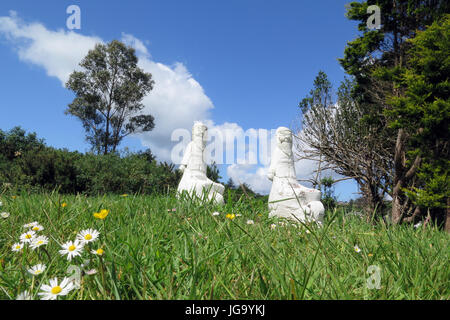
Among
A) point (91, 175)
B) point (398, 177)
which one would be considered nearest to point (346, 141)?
point (398, 177)

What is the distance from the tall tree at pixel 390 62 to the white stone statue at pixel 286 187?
7.06m

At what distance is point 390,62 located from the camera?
1290 centimetres

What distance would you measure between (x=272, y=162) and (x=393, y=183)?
8.27 m

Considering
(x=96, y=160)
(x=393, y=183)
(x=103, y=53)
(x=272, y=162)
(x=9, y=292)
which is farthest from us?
(x=103, y=53)

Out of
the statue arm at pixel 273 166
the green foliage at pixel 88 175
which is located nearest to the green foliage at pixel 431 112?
the statue arm at pixel 273 166

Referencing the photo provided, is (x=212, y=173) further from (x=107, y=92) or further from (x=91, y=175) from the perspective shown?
(x=107, y=92)

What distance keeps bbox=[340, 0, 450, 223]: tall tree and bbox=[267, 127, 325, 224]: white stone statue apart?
7065 mm

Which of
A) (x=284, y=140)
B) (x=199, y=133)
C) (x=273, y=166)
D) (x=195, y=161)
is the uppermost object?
(x=199, y=133)

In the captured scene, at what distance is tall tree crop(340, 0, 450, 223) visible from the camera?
1114 centimetres

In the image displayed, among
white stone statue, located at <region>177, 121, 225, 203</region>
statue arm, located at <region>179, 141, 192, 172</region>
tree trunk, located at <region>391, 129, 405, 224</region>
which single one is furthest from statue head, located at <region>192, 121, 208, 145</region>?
tree trunk, located at <region>391, 129, 405, 224</region>

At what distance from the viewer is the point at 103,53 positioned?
1003 inches

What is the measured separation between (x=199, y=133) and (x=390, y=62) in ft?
36.6
